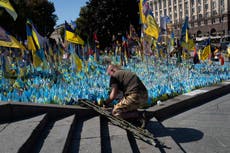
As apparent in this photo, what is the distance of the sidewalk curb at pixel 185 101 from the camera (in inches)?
273

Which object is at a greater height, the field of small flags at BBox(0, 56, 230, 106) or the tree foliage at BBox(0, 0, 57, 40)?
the tree foliage at BBox(0, 0, 57, 40)

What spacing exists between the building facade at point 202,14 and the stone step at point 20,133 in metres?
67.4

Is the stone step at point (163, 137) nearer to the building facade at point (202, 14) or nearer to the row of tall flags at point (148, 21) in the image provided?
the row of tall flags at point (148, 21)

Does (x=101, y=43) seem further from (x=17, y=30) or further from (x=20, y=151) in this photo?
(x=20, y=151)

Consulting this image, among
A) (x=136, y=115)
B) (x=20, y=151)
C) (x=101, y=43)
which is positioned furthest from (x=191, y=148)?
(x=101, y=43)

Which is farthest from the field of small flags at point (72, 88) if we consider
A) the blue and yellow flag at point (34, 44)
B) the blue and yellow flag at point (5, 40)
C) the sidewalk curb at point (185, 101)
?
the blue and yellow flag at point (5, 40)

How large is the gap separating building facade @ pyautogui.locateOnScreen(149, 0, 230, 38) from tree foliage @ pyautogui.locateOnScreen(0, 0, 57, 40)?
122 feet

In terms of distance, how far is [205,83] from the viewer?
34.8 ft

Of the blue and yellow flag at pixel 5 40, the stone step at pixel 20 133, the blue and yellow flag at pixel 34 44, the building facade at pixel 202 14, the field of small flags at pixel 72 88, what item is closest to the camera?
the stone step at pixel 20 133

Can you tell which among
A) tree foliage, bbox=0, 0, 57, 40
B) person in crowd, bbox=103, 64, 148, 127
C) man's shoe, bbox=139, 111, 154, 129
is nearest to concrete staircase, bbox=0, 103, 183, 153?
man's shoe, bbox=139, 111, 154, 129

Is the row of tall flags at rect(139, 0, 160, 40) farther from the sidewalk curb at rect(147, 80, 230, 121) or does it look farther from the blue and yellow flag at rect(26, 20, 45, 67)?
the blue and yellow flag at rect(26, 20, 45, 67)

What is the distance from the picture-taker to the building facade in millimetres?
72688

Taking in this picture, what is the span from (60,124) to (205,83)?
22.3 feet

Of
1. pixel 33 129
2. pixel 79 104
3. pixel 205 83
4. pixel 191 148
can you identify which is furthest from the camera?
pixel 205 83
